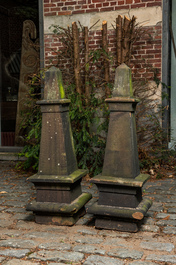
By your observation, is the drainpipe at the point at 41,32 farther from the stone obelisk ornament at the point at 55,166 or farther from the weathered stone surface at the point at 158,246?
the weathered stone surface at the point at 158,246

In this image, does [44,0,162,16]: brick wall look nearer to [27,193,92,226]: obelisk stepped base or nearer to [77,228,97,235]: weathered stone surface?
[27,193,92,226]: obelisk stepped base

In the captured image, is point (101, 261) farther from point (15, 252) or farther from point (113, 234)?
point (15, 252)

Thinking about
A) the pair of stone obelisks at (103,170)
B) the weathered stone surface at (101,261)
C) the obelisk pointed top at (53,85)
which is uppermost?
the obelisk pointed top at (53,85)

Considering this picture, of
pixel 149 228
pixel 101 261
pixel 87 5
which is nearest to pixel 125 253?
pixel 101 261

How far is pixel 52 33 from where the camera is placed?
6844 mm

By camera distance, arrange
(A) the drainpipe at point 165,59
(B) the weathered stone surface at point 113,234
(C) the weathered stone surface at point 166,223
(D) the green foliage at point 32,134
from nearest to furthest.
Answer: (B) the weathered stone surface at point 113,234 → (C) the weathered stone surface at point 166,223 → (D) the green foliage at point 32,134 → (A) the drainpipe at point 165,59

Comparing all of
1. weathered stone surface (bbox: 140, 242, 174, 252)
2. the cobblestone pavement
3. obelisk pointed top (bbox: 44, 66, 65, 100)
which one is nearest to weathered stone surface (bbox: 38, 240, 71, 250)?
→ the cobblestone pavement

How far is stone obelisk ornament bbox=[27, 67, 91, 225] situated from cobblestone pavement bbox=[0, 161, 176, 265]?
0.17 m

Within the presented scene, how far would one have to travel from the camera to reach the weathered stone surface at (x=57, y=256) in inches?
116

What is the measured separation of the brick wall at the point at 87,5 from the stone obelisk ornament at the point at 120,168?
315cm

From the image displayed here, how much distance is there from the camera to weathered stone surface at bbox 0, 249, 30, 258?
9.93 ft

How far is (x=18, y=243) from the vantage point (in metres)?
3.28

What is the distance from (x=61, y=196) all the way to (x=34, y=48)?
457 cm

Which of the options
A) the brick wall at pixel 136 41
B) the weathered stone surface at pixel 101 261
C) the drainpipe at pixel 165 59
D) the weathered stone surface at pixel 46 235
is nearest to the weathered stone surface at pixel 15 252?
the weathered stone surface at pixel 46 235
